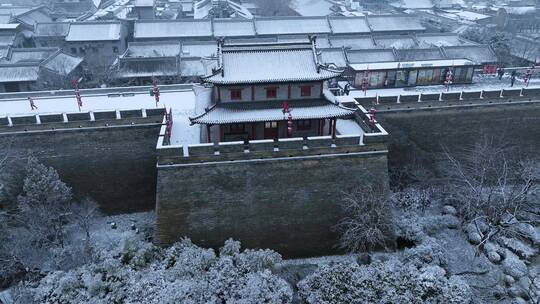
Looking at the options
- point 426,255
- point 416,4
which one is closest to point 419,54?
point 426,255

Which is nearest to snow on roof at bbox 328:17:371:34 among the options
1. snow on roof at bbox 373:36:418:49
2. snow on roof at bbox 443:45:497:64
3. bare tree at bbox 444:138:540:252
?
snow on roof at bbox 373:36:418:49

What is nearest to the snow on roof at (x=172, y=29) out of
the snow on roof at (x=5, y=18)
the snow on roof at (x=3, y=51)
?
the snow on roof at (x=3, y=51)

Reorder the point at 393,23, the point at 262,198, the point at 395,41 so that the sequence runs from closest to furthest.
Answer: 1. the point at 262,198
2. the point at 395,41
3. the point at 393,23

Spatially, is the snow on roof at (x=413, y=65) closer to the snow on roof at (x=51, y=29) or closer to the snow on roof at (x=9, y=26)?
the snow on roof at (x=51, y=29)

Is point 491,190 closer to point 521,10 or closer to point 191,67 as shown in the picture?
point 191,67

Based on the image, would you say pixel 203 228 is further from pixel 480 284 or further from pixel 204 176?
pixel 480 284

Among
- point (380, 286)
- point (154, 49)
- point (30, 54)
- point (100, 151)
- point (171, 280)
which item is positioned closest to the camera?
point (380, 286)
